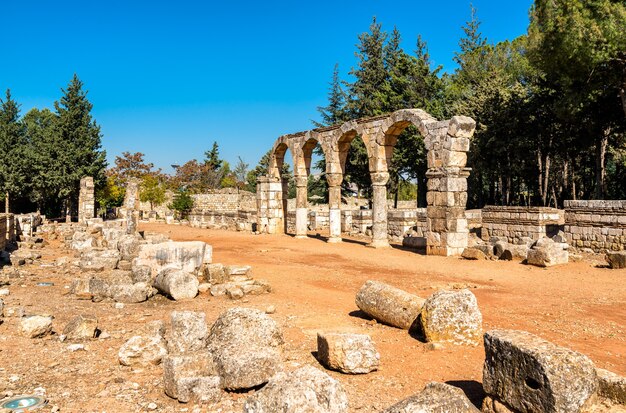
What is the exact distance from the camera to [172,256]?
10781 mm

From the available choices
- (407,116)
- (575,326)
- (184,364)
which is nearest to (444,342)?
(575,326)

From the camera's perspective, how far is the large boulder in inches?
419

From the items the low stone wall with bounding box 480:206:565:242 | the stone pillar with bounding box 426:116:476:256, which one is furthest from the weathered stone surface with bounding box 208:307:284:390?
the low stone wall with bounding box 480:206:565:242

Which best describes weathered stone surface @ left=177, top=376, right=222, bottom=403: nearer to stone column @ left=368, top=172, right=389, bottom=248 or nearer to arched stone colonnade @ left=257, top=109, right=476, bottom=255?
arched stone colonnade @ left=257, top=109, right=476, bottom=255

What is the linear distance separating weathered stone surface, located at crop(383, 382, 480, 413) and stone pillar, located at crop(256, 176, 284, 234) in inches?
859

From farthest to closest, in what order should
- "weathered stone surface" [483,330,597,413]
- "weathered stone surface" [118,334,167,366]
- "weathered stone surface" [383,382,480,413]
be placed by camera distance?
"weathered stone surface" [118,334,167,366], "weathered stone surface" [483,330,597,413], "weathered stone surface" [383,382,480,413]

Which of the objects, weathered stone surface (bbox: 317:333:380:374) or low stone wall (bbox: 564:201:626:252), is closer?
weathered stone surface (bbox: 317:333:380:374)

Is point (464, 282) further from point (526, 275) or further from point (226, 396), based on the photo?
point (226, 396)

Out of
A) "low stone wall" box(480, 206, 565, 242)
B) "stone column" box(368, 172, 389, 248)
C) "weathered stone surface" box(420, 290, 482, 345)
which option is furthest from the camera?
"stone column" box(368, 172, 389, 248)

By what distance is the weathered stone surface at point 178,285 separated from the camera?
9.18 m

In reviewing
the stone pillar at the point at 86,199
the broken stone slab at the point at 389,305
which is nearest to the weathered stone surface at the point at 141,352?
the broken stone slab at the point at 389,305

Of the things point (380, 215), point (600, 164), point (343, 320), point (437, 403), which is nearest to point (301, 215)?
point (380, 215)

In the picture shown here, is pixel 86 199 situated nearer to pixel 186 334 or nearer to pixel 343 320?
pixel 343 320

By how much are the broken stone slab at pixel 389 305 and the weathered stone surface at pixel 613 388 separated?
291cm
